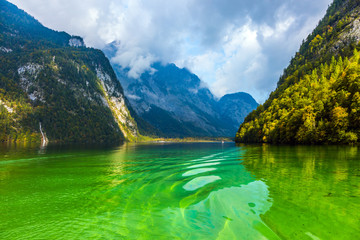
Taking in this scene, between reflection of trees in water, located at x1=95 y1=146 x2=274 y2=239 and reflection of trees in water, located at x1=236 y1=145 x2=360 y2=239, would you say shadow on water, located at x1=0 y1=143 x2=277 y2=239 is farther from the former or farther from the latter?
reflection of trees in water, located at x1=236 y1=145 x2=360 y2=239

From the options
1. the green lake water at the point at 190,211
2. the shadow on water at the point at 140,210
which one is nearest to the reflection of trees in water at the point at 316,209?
the green lake water at the point at 190,211

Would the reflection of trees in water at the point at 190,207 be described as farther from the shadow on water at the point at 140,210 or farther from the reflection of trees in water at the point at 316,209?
the reflection of trees in water at the point at 316,209

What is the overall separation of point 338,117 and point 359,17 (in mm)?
137592

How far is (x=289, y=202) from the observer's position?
9625 millimetres

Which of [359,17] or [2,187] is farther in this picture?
[359,17]

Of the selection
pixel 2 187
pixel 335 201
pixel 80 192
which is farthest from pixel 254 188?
pixel 2 187

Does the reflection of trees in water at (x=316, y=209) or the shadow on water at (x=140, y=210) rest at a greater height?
the reflection of trees in water at (x=316, y=209)

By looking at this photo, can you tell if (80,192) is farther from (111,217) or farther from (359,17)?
(359,17)

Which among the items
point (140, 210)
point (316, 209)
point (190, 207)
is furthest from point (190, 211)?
point (316, 209)

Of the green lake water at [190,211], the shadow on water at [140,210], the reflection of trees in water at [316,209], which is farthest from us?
the shadow on water at [140,210]

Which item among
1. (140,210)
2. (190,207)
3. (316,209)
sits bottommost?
(140,210)

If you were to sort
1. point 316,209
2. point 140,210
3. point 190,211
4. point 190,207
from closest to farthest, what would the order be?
1. point 316,209
2. point 190,211
3. point 140,210
4. point 190,207

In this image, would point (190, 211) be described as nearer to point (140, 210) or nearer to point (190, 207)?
point (190, 207)

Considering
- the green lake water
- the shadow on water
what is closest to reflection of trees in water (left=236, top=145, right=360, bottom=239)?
the green lake water
